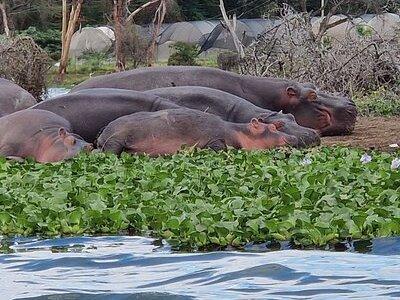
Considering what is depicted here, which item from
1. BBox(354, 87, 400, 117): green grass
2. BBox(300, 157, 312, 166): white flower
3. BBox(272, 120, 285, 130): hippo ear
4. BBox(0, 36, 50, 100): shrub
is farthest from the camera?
BBox(0, 36, 50, 100): shrub

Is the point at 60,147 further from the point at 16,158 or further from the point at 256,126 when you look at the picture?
the point at 256,126

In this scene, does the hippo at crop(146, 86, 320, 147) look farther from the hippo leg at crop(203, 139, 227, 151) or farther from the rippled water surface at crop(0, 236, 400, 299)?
the rippled water surface at crop(0, 236, 400, 299)

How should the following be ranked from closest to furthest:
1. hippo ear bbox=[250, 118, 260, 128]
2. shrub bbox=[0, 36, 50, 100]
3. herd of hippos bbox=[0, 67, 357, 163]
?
1. herd of hippos bbox=[0, 67, 357, 163]
2. hippo ear bbox=[250, 118, 260, 128]
3. shrub bbox=[0, 36, 50, 100]

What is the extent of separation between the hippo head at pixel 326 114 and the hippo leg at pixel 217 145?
8.07 feet

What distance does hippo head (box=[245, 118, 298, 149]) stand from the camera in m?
9.38

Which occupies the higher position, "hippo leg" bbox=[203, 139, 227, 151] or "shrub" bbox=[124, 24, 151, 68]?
"hippo leg" bbox=[203, 139, 227, 151]

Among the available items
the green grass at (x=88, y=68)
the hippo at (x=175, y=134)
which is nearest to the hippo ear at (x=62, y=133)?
the hippo at (x=175, y=134)

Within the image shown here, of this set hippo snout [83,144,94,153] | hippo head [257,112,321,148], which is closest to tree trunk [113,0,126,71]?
hippo head [257,112,321,148]

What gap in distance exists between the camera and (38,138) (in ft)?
30.0

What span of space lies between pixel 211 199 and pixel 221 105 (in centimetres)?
419

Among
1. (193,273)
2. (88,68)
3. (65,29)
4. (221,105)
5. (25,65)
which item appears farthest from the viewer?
(88,68)

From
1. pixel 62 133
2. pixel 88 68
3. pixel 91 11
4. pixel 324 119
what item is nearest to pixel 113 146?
pixel 62 133

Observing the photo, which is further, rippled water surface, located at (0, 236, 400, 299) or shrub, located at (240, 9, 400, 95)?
shrub, located at (240, 9, 400, 95)

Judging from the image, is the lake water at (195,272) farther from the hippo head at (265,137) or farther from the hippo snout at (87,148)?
the hippo head at (265,137)
